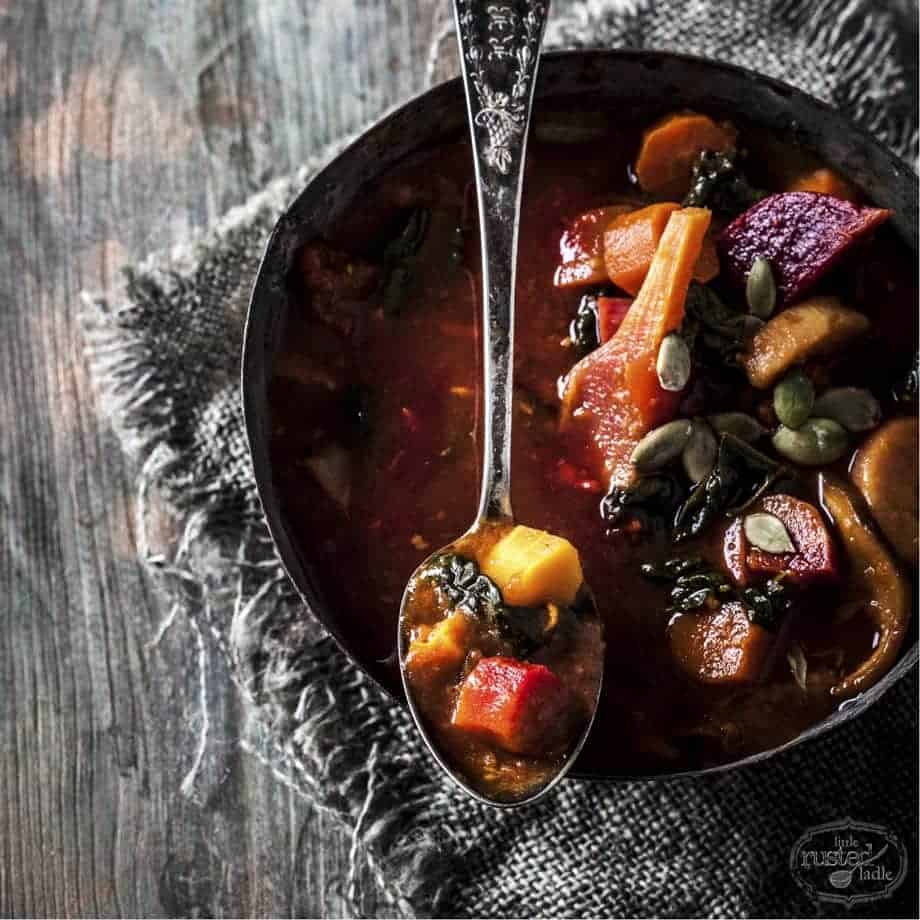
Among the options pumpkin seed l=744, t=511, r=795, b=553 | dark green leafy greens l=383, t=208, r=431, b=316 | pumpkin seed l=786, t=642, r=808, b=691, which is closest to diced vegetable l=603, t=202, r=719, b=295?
dark green leafy greens l=383, t=208, r=431, b=316

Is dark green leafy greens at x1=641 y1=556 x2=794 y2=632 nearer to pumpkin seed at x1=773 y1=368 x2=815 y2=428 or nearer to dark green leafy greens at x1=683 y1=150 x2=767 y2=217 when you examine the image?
pumpkin seed at x1=773 y1=368 x2=815 y2=428

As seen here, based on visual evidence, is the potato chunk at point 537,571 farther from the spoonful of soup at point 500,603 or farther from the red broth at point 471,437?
the red broth at point 471,437

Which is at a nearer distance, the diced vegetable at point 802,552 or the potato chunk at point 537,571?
the potato chunk at point 537,571

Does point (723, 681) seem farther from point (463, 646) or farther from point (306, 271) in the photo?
point (306, 271)

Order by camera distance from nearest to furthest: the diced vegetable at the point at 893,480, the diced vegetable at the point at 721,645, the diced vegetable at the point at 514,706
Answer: the diced vegetable at the point at 514,706 → the diced vegetable at the point at 721,645 → the diced vegetable at the point at 893,480

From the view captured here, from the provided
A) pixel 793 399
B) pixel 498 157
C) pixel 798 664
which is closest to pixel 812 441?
pixel 793 399

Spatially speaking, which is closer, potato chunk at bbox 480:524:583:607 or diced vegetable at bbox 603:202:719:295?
potato chunk at bbox 480:524:583:607

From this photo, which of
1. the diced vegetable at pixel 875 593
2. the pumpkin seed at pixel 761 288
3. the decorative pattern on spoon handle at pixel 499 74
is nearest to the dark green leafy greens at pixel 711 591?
the diced vegetable at pixel 875 593
